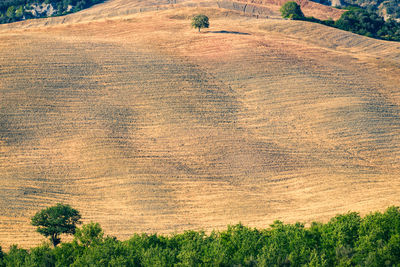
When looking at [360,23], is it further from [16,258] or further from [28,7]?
[16,258]

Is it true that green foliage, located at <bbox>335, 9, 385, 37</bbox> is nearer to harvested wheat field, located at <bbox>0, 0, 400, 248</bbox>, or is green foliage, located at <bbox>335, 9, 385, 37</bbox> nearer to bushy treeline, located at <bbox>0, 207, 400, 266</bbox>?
harvested wheat field, located at <bbox>0, 0, 400, 248</bbox>

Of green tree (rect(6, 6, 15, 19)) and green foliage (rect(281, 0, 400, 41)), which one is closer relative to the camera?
green foliage (rect(281, 0, 400, 41))

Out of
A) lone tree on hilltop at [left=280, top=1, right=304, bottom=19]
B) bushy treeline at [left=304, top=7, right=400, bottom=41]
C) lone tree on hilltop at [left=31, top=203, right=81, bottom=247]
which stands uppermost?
lone tree on hilltop at [left=280, top=1, right=304, bottom=19]

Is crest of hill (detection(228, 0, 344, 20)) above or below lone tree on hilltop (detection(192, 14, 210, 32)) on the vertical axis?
above

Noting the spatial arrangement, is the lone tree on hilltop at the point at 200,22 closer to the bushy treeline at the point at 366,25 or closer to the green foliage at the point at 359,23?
the green foliage at the point at 359,23

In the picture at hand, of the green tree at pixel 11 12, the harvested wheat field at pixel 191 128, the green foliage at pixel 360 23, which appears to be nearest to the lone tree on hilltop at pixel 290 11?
the green foliage at pixel 360 23

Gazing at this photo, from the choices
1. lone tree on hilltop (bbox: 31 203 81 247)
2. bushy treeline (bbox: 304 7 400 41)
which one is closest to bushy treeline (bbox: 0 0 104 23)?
bushy treeline (bbox: 304 7 400 41)

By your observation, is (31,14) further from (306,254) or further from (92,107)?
(306,254)
